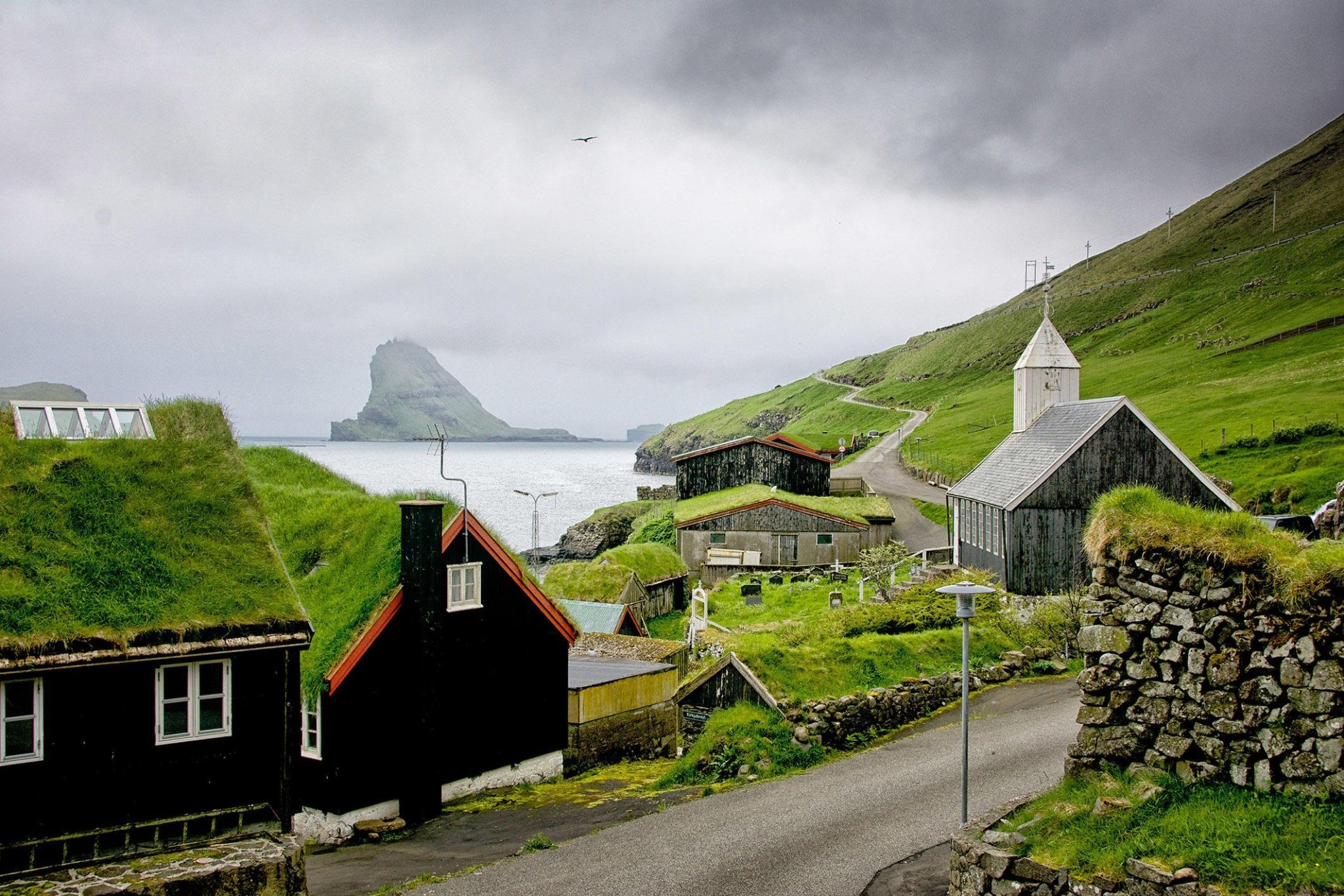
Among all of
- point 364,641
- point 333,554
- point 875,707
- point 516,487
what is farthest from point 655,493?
point 364,641

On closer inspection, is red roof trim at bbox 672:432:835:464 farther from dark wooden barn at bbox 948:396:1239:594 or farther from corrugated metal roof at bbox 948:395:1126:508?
dark wooden barn at bbox 948:396:1239:594

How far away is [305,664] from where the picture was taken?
18.2 m

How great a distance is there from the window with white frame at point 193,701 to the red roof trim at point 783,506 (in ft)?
136

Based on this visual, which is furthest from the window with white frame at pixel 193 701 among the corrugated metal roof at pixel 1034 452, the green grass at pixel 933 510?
the green grass at pixel 933 510

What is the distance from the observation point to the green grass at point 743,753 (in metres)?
19.2

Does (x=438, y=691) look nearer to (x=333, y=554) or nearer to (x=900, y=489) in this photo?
(x=333, y=554)

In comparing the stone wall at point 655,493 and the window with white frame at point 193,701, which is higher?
the stone wall at point 655,493

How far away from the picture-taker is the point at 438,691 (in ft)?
64.6

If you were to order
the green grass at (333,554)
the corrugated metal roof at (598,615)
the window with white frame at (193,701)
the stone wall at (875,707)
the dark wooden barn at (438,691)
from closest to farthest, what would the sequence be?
the window with white frame at (193,701) < the dark wooden barn at (438,691) < the green grass at (333,554) < the stone wall at (875,707) < the corrugated metal roof at (598,615)

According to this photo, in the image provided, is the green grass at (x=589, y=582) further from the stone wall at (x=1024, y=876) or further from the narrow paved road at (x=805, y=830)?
the stone wall at (x=1024, y=876)

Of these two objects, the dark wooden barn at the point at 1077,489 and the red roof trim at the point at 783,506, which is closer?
the dark wooden barn at the point at 1077,489

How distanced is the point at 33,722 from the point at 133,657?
160 cm

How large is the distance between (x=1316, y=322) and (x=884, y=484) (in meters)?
57.9

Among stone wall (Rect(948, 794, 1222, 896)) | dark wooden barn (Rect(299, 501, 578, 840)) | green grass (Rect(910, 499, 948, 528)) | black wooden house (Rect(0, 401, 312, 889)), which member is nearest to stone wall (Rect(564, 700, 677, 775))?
dark wooden barn (Rect(299, 501, 578, 840))
